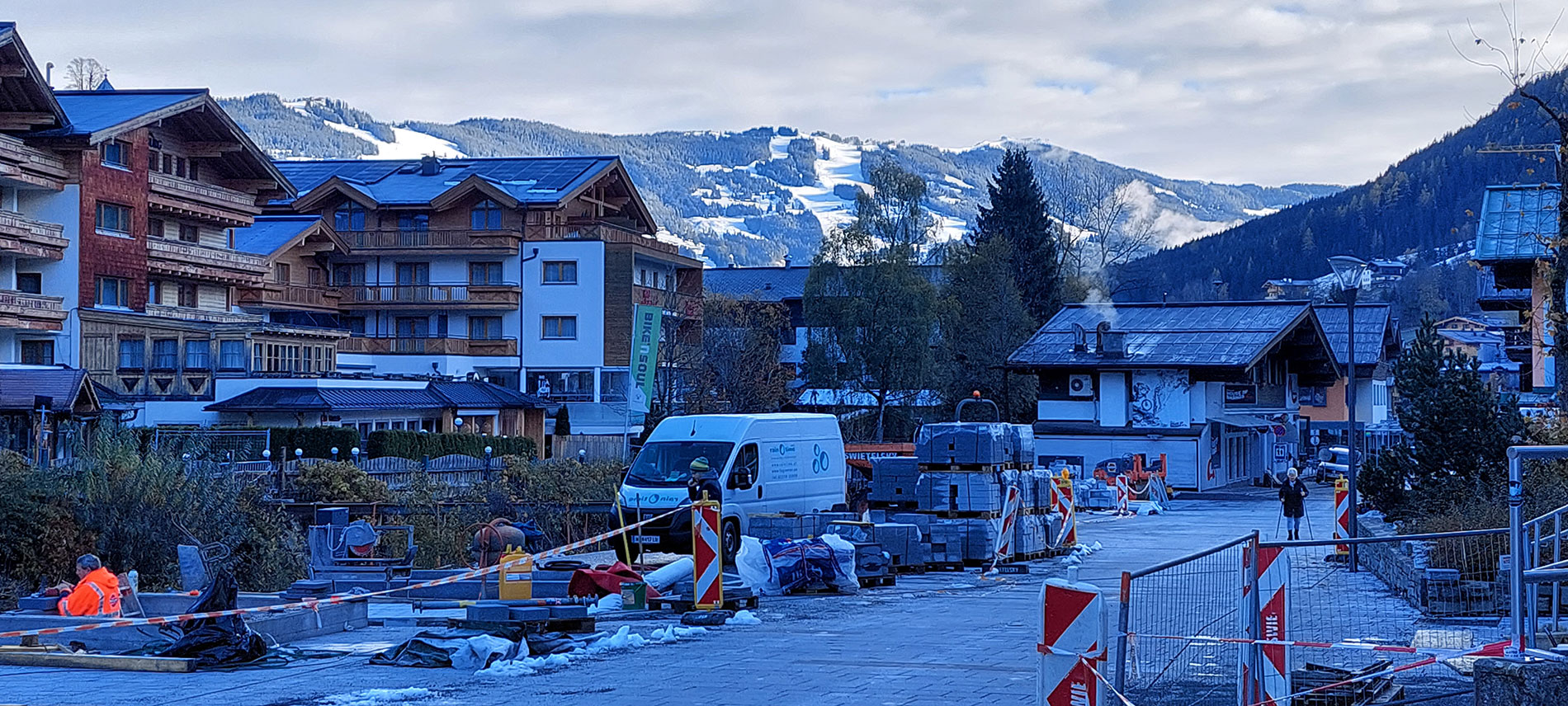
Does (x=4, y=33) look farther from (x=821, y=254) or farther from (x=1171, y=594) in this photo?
(x=1171, y=594)

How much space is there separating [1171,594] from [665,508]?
1532cm

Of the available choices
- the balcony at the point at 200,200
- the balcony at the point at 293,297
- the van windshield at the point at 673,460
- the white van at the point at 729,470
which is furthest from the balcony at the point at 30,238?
the van windshield at the point at 673,460

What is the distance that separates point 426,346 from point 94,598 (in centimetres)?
5640

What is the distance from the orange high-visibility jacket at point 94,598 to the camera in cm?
1432

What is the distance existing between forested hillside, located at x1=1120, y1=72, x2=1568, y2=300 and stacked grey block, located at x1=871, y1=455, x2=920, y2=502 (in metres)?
121

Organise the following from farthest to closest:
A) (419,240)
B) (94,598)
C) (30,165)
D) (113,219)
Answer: (419,240) → (113,219) → (30,165) → (94,598)

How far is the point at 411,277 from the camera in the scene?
72312 millimetres

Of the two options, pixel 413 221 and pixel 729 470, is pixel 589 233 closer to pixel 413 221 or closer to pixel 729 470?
pixel 413 221

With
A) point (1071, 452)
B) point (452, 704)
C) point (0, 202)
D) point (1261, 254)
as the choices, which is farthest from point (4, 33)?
point (1261, 254)

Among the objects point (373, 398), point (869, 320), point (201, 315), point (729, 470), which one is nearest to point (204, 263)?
point (201, 315)

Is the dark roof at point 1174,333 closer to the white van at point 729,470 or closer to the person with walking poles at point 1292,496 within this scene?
the person with walking poles at point 1292,496

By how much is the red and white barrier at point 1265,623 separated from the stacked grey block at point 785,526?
13.7 m

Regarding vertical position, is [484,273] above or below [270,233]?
below

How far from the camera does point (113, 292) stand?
53031 mm
